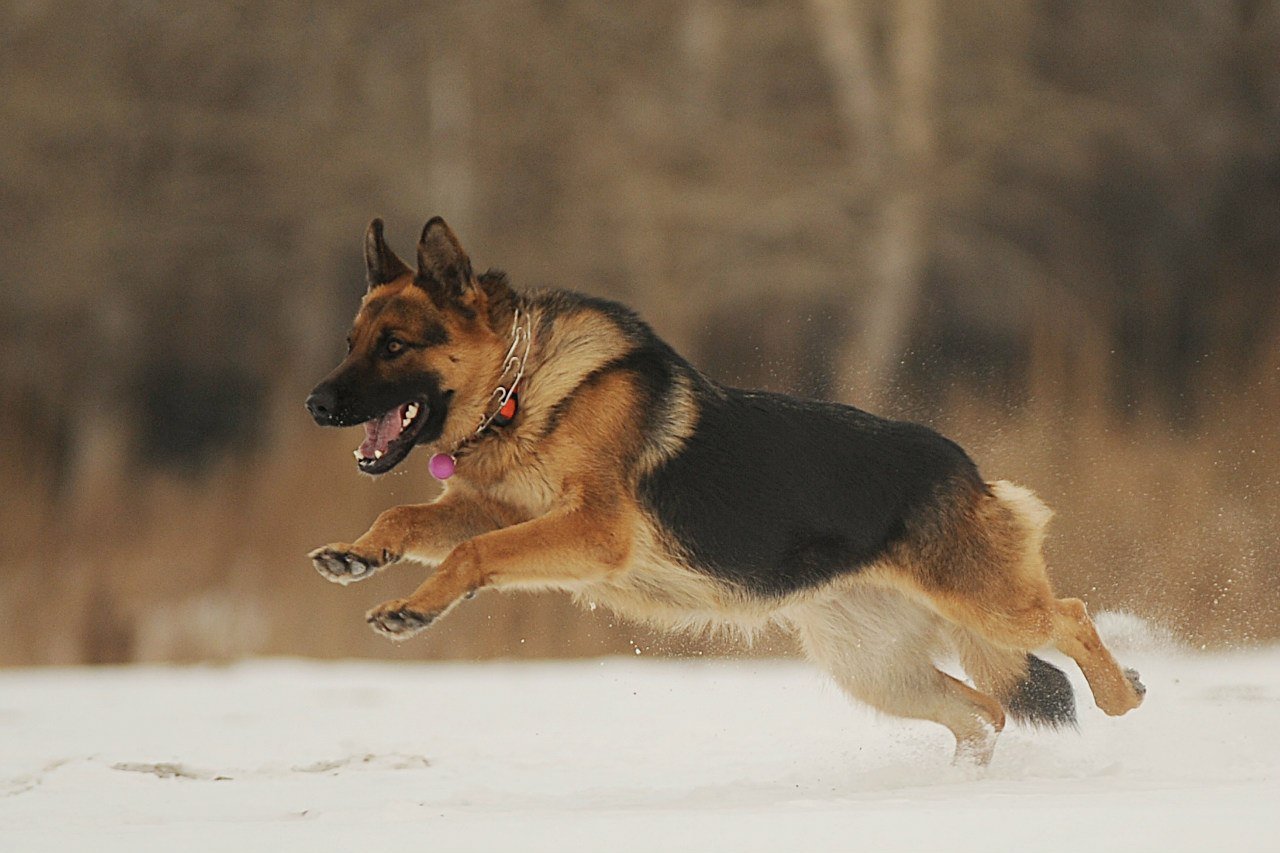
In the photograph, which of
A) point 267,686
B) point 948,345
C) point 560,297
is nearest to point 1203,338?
point 948,345

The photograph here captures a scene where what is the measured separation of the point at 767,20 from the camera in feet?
60.5

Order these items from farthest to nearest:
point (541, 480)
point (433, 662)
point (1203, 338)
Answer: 1. point (1203, 338)
2. point (433, 662)
3. point (541, 480)

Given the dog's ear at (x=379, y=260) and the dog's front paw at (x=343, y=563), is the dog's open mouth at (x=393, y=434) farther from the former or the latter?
the dog's ear at (x=379, y=260)

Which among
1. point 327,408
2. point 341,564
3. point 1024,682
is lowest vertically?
point 1024,682

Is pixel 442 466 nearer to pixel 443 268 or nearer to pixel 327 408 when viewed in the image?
pixel 327 408

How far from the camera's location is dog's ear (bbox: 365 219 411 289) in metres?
5.57

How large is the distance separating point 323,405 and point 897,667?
2.39m

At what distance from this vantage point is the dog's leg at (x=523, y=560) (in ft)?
16.3

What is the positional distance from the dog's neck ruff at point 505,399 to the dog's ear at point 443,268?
0.24 meters

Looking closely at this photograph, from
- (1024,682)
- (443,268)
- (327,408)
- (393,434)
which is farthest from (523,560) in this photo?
(1024,682)

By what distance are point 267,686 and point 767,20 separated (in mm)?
11938

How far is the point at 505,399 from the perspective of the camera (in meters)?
5.44

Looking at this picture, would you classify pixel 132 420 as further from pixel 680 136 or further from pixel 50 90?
pixel 680 136

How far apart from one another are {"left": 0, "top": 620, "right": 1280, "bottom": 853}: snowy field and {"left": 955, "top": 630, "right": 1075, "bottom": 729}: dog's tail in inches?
5.7
